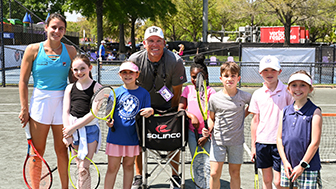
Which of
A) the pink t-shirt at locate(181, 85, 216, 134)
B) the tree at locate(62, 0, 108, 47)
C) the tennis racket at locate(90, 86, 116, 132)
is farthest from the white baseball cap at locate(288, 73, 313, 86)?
the tree at locate(62, 0, 108, 47)

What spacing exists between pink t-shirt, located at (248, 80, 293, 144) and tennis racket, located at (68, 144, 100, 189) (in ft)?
5.95

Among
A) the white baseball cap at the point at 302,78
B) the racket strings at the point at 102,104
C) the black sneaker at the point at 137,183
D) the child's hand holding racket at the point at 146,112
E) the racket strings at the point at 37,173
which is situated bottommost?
the black sneaker at the point at 137,183

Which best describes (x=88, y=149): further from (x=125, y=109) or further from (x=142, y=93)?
(x=142, y=93)

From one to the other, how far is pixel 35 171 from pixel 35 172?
1 cm

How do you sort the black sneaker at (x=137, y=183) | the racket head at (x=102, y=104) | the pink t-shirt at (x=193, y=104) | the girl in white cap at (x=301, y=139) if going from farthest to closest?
the black sneaker at (x=137, y=183)
the pink t-shirt at (x=193, y=104)
the racket head at (x=102, y=104)
the girl in white cap at (x=301, y=139)

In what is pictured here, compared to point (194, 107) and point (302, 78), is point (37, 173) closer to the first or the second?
point (194, 107)

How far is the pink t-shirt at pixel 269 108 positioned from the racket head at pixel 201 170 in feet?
2.34

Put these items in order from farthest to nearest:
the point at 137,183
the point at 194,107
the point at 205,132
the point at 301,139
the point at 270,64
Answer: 1. the point at 137,183
2. the point at 194,107
3. the point at 205,132
4. the point at 270,64
5. the point at 301,139

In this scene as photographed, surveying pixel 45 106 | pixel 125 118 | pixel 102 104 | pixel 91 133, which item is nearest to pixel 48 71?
pixel 45 106

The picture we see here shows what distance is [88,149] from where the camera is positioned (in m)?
3.82

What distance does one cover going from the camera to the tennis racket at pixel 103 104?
359cm

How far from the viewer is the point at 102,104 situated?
153 inches

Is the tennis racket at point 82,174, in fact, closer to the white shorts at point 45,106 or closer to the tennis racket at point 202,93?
the white shorts at point 45,106

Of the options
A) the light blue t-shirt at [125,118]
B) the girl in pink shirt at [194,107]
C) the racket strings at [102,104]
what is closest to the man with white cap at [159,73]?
the girl in pink shirt at [194,107]
